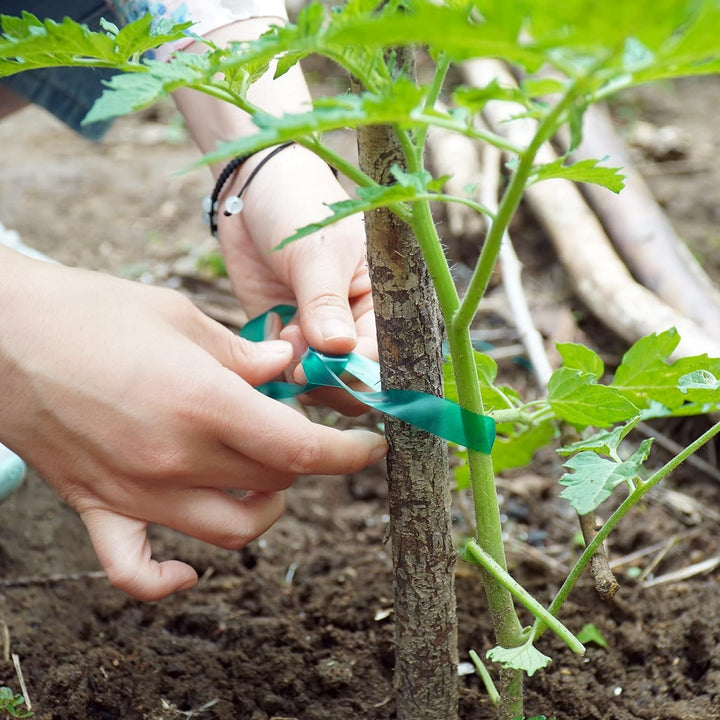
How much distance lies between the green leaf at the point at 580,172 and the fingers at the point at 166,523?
61 centimetres

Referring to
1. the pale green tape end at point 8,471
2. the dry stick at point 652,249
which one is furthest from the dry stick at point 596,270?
the pale green tape end at point 8,471

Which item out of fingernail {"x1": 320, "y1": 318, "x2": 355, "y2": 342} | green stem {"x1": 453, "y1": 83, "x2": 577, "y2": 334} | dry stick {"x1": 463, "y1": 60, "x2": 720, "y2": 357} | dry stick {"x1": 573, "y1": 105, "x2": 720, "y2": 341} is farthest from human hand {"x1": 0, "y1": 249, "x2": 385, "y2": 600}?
dry stick {"x1": 573, "y1": 105, "x2": 720, "y2": 341}

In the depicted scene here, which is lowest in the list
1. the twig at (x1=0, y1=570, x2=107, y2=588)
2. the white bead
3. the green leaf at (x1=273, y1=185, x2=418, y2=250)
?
the twig at (x1=0, y1=570, x2=107, y2=588)

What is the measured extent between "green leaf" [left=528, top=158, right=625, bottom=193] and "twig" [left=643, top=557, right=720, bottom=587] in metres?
0.93

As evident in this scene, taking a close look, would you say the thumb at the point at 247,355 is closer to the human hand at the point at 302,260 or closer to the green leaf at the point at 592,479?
the human hand at the point at 302,260

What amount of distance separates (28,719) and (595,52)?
1.05 metres

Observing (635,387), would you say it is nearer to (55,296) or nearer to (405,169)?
(405,169)

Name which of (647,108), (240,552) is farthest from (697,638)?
(647,108)

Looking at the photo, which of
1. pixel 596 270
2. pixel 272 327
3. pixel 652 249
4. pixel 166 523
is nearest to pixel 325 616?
pixel 166 523

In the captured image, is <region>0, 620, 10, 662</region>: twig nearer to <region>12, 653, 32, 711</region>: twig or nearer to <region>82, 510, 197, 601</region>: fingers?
<region>12, 653, 32, 711</region>: twig

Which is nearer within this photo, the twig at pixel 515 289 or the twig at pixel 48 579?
the twig at pixel 48 579

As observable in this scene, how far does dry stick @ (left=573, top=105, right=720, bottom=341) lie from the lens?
200 cm

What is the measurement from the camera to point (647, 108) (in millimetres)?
3707

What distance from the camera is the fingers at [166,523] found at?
1.06m
